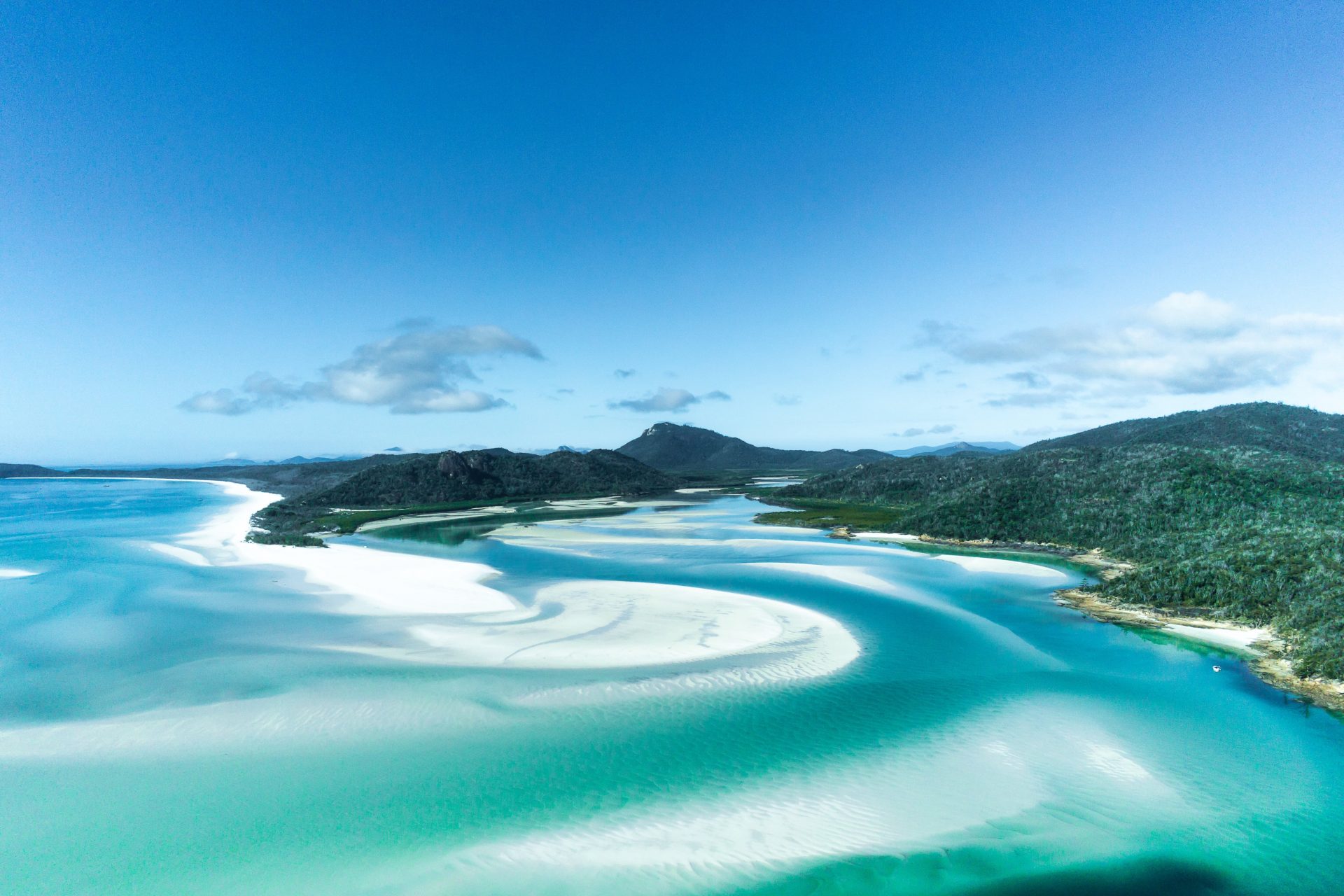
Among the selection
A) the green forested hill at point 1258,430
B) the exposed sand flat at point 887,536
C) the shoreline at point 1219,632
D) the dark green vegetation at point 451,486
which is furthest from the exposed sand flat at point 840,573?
the green forested hill at point 1258,430

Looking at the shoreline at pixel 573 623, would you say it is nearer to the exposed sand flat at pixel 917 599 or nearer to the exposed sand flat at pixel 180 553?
the exposed sand flat at pixel 180 553

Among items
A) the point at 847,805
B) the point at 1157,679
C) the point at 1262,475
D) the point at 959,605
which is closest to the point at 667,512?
the point at 959,605

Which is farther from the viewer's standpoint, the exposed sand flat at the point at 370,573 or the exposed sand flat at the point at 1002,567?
the exposed sand flat at the point at 1002,567

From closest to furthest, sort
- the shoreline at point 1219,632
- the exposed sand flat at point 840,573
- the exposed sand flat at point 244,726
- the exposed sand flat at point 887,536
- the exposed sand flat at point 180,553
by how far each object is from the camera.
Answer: the exposed sand flat at point 244,726 < the shoreline at point 1219,632 < the exposed sand flat at point 840,573 < the exposed sand flat at point 180,553 < the exposed sand flat at point 887,536

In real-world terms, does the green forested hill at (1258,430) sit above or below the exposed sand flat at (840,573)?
above

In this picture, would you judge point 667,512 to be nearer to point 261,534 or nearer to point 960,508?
point 960,508

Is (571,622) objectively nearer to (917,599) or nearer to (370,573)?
(917,599)
